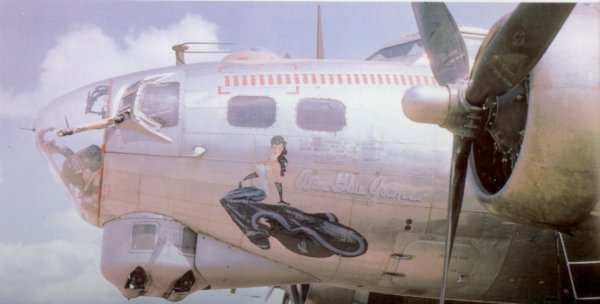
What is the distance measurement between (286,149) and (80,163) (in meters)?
2.55

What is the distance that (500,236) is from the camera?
8125 mm

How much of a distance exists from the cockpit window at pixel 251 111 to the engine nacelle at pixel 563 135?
3.15 meters

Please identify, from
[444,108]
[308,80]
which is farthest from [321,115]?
[444,108]

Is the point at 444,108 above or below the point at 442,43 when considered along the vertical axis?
below

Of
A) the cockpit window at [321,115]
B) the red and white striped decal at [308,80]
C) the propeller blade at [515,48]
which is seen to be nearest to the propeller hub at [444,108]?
the propeller blade at [515,48]

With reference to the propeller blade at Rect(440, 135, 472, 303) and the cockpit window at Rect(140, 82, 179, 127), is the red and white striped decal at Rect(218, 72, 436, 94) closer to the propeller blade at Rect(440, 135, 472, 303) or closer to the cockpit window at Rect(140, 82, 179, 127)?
the cockpit window at Rect(140, 82, 179, 127)

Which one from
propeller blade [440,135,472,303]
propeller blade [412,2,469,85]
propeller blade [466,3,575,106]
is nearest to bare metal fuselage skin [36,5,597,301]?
propeller blade [440,135,472,303]

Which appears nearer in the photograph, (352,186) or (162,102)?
(352,186)

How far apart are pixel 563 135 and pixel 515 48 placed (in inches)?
32.7

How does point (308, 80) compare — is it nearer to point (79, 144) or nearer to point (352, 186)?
point (352, 186)

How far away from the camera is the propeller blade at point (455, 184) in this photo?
682cm

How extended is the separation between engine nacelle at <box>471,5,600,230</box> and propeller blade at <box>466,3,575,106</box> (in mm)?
256

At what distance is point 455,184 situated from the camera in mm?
7012

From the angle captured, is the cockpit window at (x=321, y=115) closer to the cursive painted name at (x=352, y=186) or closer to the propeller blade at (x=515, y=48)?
the cursive painted name at (x=352, y=186)
